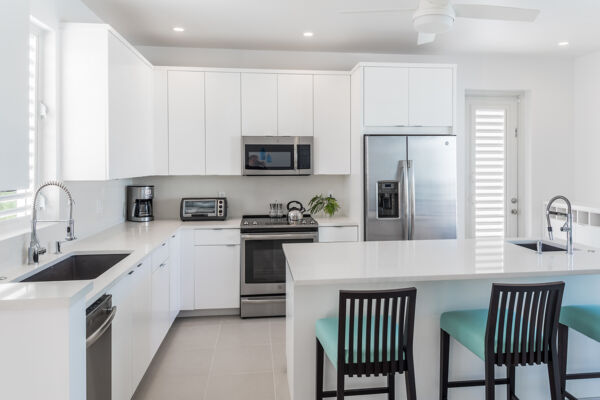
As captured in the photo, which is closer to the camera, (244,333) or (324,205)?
(244,333)

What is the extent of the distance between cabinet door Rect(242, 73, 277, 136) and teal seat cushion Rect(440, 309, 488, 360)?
2.79 meters

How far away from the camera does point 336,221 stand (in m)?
4.46

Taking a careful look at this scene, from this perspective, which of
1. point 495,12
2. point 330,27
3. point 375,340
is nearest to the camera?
point 375,340

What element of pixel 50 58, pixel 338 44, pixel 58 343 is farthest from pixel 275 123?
pixel 58 343

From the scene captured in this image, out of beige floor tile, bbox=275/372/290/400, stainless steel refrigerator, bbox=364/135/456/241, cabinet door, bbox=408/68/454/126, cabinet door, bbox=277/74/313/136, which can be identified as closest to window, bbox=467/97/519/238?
cabinet door, bbox=408/68/454/126

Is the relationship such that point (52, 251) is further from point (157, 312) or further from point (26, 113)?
point (26, 113)

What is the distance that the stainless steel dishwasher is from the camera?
1.86 meters

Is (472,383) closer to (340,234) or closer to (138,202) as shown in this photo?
(340,234)

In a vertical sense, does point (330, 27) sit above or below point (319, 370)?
above

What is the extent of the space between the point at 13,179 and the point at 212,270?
2655mm

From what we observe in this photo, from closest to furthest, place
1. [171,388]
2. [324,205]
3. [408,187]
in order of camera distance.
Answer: [171,388], [408,187], [324,205]

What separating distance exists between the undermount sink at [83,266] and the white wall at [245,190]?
2.01 metres

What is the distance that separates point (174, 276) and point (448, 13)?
2.95 metres

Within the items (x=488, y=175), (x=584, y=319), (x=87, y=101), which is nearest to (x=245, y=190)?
(x=87, y=101)
